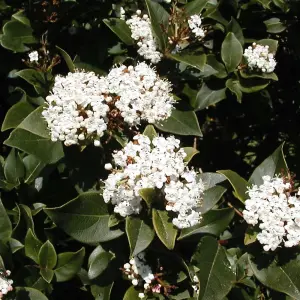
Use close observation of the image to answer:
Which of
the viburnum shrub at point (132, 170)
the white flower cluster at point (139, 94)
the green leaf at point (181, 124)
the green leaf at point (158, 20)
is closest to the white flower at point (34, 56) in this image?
the viburnum shrub at point (132, 170)

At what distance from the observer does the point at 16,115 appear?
8.79 feet

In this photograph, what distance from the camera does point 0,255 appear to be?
237 centimetres

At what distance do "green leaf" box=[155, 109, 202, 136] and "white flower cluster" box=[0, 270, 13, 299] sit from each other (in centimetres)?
94

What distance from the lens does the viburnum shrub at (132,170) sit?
2.29m

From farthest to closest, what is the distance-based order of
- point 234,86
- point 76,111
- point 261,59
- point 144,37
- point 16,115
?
point 234,86, point 261,59, point 144,37, point 16,115, point 76,111

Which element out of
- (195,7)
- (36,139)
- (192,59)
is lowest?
(36,139)

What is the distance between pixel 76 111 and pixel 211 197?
0.69 meters

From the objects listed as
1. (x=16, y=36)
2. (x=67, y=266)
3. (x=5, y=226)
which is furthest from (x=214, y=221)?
(x=16, y=36)

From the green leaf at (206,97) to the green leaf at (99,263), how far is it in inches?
35.9

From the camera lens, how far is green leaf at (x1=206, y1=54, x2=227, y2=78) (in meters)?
3.01

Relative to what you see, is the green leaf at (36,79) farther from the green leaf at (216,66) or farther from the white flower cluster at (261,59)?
the white flower cluster at (261,59)

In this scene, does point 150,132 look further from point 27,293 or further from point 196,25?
point 27,293

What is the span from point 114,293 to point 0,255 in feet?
2.02

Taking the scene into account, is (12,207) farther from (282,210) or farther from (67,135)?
(282,210)
